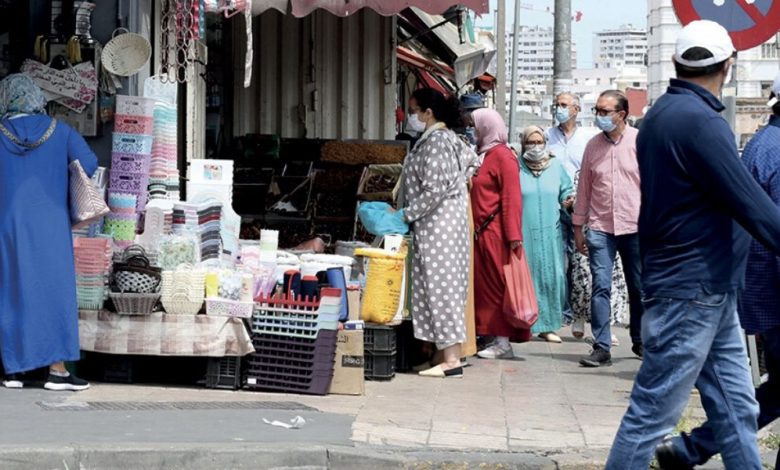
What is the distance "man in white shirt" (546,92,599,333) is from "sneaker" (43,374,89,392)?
5202 mm

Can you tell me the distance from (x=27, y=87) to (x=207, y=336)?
5.90 feet

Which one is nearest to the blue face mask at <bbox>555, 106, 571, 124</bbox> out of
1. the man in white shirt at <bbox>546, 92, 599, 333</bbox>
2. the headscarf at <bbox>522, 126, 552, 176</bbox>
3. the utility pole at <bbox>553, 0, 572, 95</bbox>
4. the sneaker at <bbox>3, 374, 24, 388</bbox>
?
the man in white shirt at <bbox>546, 92, 599, 333</bbox>

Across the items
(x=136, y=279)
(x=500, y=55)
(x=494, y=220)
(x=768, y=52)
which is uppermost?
(x=768, y=52)

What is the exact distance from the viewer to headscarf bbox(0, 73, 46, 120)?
27.7 feet

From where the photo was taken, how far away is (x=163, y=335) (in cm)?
870

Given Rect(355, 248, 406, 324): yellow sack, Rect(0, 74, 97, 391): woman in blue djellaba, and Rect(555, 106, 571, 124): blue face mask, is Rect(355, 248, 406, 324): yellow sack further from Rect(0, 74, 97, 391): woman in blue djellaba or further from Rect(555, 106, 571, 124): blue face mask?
Rect(555, 106, 571, 124): blue face mask

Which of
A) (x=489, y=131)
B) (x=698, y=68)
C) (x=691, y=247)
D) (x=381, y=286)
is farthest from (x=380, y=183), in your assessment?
(x=691, y=247)

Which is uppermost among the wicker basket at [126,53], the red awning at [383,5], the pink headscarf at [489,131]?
the red awning at [383,5]

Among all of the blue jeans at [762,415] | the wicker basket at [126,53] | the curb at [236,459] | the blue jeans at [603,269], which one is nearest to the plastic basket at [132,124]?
the wicker basket at [126,53]

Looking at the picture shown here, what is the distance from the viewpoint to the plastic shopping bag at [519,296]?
1064 centimetres

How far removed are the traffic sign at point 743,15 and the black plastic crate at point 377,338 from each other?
312cm

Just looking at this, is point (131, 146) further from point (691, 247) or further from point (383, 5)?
point (691, 247)

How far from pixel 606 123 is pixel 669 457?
4.12 metres

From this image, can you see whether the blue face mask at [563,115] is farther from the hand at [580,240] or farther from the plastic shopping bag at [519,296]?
the plastic shopping bag at [519,296]
